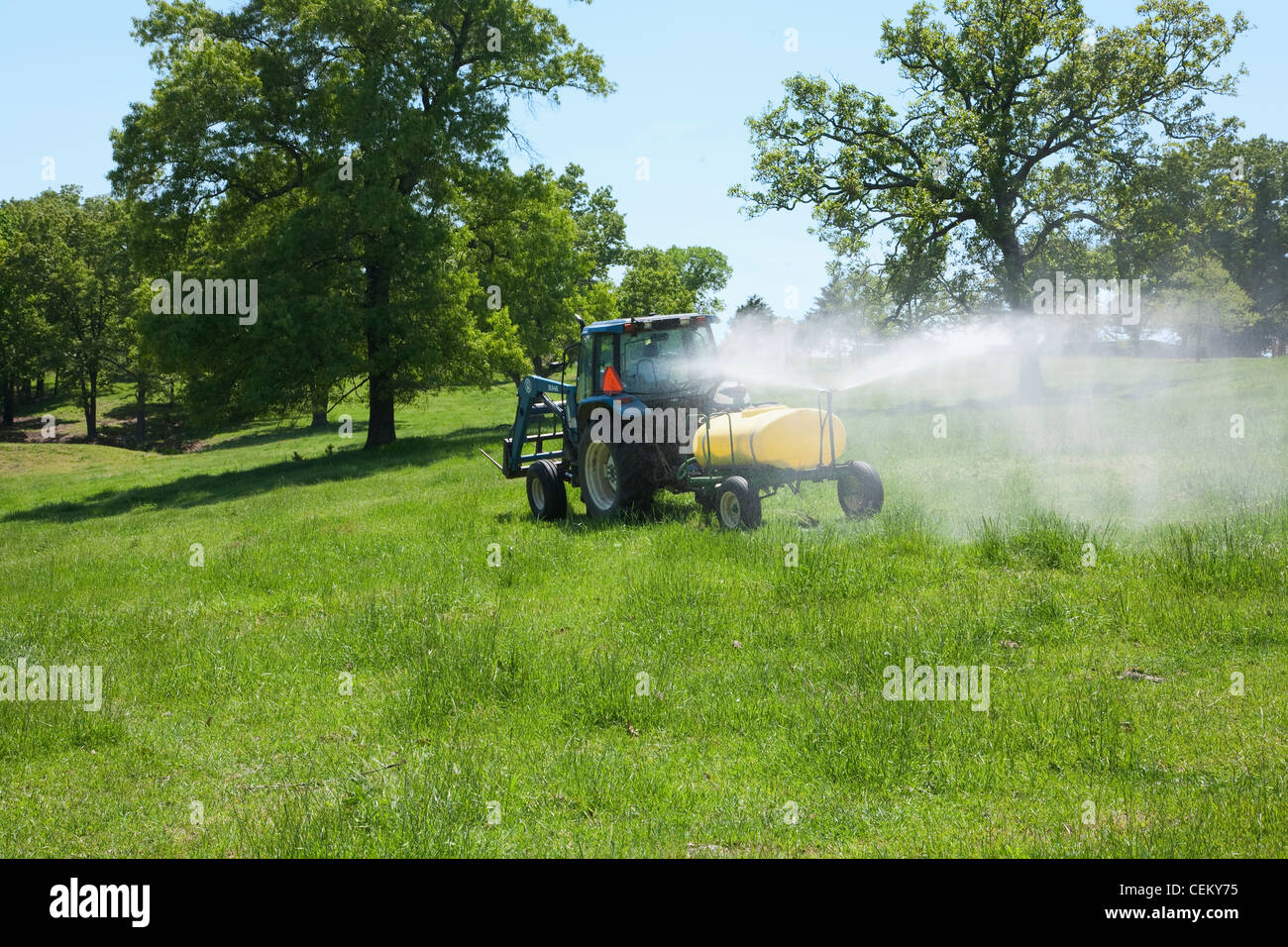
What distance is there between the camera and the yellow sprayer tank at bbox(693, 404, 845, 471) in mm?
12648

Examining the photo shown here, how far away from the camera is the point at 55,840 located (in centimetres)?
544

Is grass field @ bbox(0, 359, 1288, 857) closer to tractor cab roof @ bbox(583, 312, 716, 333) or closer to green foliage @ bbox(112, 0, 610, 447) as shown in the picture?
tractor cab roof @ bbox(583, 312, 716, 333)

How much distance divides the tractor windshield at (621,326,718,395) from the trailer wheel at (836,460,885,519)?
2.68m

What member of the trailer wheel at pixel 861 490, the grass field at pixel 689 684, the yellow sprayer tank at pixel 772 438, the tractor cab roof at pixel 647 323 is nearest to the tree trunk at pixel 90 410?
the grass field at pixel 689 684

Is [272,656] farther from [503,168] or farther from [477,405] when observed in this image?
[477,405]

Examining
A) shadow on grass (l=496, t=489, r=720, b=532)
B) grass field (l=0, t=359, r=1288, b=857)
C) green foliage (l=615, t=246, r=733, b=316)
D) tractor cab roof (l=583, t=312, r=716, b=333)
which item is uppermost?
green foliage (l=615, t=246, r=733, b=316)

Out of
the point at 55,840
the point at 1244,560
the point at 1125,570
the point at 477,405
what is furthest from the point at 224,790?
the point at 477,405

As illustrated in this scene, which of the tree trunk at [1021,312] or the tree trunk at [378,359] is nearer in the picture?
the tree trunk at [378,359]

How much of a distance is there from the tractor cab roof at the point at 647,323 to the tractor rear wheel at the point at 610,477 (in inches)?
62.6

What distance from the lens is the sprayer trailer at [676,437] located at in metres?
12.8

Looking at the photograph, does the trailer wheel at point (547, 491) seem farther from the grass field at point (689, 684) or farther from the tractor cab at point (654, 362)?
the tractor cab at point (654, 362)

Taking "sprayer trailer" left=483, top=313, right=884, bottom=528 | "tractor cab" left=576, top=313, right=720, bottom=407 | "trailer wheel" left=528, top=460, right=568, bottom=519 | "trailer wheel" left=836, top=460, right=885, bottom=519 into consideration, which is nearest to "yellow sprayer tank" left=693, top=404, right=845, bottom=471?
"sprayer trailer" left=483, top=313, right=884, bottom=528

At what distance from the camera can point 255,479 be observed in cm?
2938

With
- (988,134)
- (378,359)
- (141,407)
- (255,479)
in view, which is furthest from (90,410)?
(988,134)
